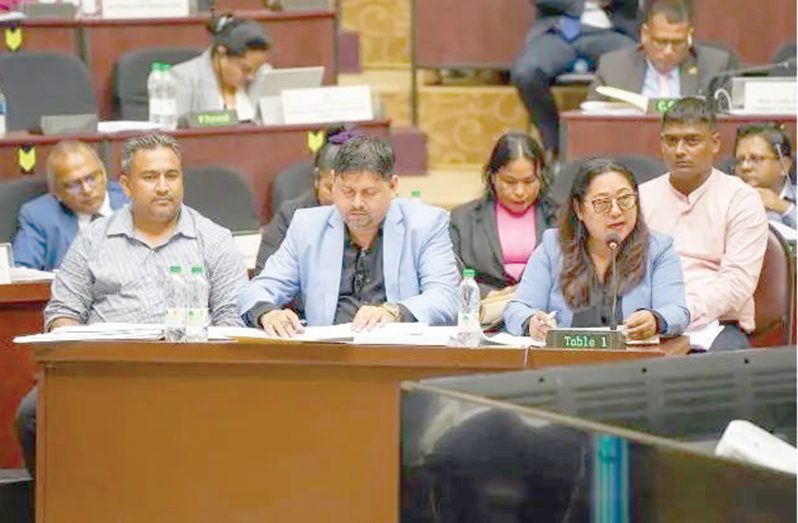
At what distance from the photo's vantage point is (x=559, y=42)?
8.72 meters


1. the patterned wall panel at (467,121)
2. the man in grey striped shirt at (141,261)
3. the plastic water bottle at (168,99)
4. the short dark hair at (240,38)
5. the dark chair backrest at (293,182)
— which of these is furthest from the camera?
the patterned wall panel at (467,121)

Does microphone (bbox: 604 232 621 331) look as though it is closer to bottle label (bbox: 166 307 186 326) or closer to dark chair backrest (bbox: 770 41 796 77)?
bottle label (bbox: 166 307 186 326)

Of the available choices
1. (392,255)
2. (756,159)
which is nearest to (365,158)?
(392,255)

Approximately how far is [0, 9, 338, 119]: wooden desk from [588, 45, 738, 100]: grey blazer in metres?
1.27

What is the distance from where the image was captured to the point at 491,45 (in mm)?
9203

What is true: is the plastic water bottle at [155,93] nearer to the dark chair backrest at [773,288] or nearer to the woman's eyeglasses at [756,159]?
the woman's eyeglasses at [756,159]

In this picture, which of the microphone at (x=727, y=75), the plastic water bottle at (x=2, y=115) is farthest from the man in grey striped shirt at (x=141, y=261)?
A: the microphone at (x=727, y=75)

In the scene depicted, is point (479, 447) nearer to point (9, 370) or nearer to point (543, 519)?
point (543, 519)

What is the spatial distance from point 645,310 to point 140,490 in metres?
1.31

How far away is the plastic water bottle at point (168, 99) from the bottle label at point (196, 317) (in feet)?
8.95

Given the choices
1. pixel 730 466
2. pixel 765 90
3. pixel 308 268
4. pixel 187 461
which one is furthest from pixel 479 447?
pixel 765 90

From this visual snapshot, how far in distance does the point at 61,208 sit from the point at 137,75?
1.75 meters

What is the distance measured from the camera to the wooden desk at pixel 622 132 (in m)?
7.15

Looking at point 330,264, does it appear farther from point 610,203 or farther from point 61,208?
point 61,208
